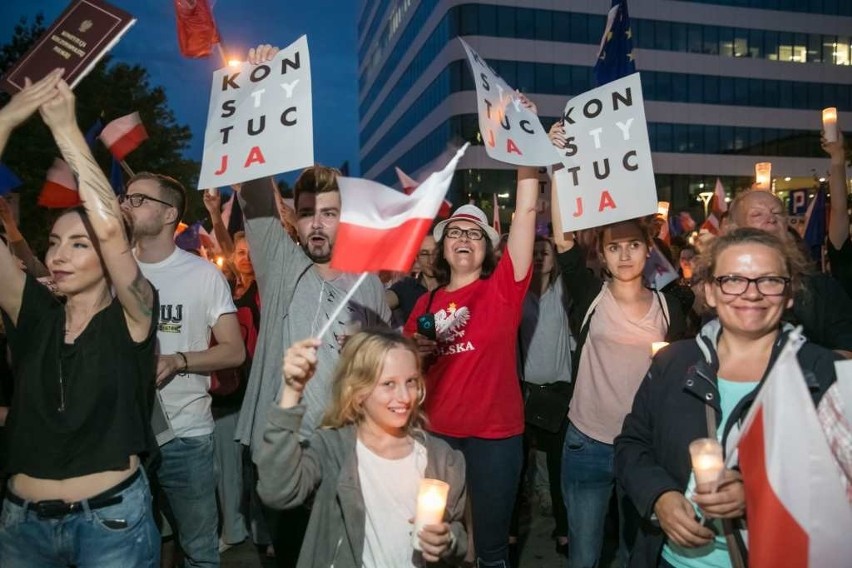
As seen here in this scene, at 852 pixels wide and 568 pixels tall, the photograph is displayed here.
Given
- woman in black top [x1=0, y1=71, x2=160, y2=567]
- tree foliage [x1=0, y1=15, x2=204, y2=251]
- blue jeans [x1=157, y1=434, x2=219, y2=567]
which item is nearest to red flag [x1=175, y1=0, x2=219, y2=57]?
woman in black top [x1=0, y1=71, x2=160, y2=567]

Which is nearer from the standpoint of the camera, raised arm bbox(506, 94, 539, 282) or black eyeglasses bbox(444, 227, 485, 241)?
raised arm bbox(506, 94, 539, 282)

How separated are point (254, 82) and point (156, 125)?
24.5m

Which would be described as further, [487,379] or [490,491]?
[487,379]

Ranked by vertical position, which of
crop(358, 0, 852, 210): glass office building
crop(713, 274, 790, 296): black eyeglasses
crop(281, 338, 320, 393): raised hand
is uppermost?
crop(358, 0, 852, 210): glass office building

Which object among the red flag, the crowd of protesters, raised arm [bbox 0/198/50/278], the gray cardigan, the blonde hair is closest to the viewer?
the gray cardigan

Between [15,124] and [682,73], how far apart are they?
169 feet

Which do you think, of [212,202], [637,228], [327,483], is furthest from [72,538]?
[212,202]

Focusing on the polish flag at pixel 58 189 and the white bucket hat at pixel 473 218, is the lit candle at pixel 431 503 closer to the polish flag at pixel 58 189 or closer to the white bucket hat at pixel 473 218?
the white bucket hat at pixel 473 218

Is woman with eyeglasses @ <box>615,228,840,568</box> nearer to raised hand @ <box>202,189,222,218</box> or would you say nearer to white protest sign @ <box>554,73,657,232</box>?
white protest sign @ <box>554,73,657,232</box>

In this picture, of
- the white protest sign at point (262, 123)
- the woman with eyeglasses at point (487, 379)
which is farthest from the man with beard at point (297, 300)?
the woman with eyeglasses at point (487, 379)

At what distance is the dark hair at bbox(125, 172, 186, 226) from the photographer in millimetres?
3869

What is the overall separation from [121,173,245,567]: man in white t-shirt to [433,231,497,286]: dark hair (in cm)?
138

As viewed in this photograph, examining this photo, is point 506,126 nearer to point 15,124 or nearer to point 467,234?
point 467,234

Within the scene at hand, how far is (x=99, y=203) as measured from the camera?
104 inches
